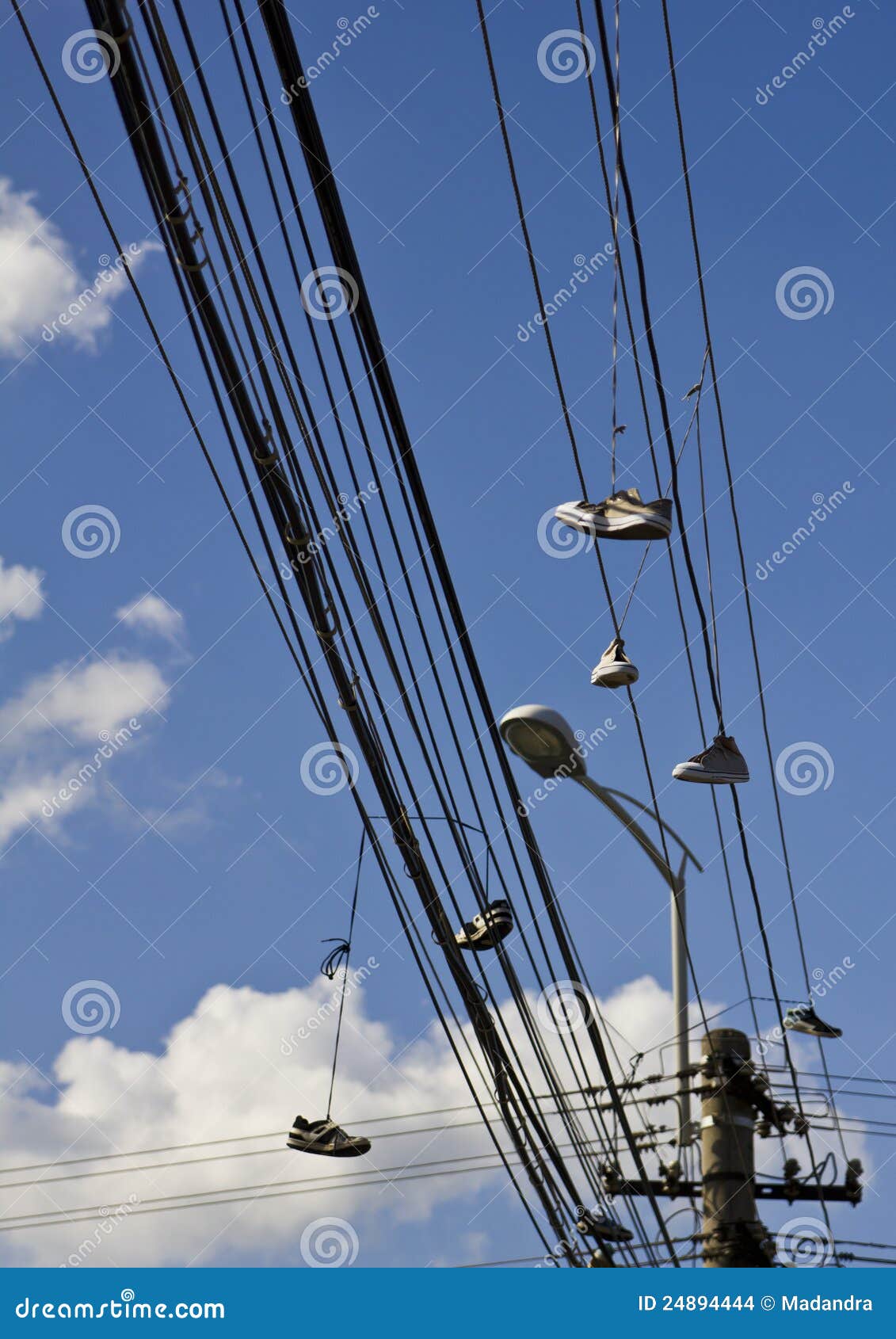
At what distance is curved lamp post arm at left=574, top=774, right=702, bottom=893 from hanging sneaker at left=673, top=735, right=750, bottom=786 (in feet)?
3.32

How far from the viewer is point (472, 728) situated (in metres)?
7.18

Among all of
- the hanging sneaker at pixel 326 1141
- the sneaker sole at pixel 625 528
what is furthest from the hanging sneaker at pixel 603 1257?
the sneaker sole at pixel 625 528

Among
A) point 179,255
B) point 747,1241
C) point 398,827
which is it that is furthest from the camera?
point 747,1241

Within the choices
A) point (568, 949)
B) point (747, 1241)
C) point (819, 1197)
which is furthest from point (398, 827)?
point (819, 1197)

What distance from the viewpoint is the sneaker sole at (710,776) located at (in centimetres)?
877

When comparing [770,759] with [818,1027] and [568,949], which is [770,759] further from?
[818,1027]

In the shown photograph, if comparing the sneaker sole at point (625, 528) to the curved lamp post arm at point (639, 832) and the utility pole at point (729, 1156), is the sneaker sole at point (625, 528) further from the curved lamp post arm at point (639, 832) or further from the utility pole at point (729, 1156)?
the utility pole at point (729, 1156)

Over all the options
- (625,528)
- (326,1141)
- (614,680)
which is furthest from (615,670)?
(326,1141)

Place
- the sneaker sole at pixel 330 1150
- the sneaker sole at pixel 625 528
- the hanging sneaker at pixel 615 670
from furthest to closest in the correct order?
the sneaker sole at pixel 330 1150
the hanging sneaker at pixel 615 670
the sneaker sole at pixel 625 528

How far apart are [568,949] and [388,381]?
12.9 feet

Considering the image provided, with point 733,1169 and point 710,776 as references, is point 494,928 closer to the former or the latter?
point 710,776

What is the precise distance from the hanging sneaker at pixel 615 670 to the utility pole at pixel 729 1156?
148 inches

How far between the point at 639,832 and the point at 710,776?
138 cm

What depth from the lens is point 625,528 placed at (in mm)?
7043
